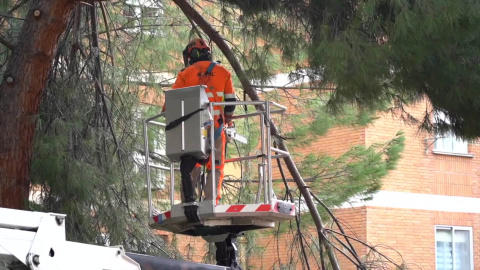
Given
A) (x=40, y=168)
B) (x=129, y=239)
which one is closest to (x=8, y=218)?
(x=40, y=168)

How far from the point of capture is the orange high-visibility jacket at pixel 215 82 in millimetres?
9195

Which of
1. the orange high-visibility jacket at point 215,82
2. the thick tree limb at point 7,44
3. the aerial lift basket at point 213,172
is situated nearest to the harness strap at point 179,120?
the aerial lift basket at point 213,172

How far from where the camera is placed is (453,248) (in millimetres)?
23250

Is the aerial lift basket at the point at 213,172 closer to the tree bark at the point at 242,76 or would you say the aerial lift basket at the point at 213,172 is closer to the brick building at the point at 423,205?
the tree bark at the point at 242,76

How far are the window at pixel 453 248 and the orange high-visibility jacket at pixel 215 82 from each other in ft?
48.1

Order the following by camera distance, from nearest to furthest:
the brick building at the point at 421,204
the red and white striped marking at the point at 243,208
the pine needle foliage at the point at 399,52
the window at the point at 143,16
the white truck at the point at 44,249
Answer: the white truck at the point at 44,249 → the pine needle foliage at the point at 399,52 → the red and white striped marking at the point at 243,208 → the window at the point at 143,16 → the brick building at the point at 421,204

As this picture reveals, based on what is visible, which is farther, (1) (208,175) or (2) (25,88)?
(2) (25,88)

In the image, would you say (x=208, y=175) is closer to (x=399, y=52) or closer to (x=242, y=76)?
(x=242, y=76)

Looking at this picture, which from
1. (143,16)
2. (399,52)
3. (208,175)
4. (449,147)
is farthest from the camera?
(449,147)

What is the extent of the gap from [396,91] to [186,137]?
74.4 inches

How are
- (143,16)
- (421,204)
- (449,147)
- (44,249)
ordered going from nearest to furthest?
(44,249)
(143,16)
(421,204)
(449,147)

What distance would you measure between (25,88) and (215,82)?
217 centimetres

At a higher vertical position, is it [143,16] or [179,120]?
[143,16]

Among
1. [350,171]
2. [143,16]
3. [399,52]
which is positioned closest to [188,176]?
[399,52]
